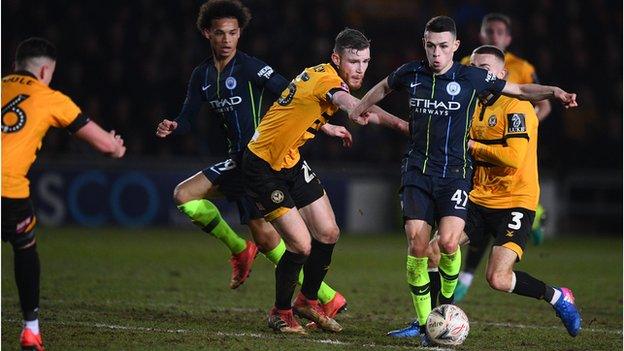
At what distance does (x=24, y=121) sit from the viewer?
21.7ft

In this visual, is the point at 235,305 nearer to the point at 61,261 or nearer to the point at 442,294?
the point at 442,294

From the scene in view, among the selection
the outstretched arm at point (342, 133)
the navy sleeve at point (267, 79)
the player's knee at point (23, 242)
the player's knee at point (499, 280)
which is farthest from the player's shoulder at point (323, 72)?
the player's knee at point (23, 242)

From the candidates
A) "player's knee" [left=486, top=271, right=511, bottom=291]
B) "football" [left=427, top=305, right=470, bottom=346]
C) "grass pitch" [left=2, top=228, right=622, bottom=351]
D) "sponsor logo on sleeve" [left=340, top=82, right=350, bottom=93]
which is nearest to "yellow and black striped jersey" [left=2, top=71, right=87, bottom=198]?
"grass pitch" [left=2, top=228, right=622, bottom=351]

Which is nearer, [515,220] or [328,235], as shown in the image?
[328,235]

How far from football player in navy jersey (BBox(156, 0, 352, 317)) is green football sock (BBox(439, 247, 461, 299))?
34.1 inches

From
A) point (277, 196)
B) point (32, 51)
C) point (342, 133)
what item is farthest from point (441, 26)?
point (32, 51)

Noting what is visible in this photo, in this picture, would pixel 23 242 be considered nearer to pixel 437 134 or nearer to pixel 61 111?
pixel 61 111

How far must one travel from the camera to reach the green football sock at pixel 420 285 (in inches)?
308

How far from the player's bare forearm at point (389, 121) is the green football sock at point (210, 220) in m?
1.89

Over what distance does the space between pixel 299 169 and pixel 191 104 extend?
135cm

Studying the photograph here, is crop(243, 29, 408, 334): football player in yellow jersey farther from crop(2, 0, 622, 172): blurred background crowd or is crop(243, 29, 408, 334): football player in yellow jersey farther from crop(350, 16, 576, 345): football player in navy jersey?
crop(2, 0, 622, 172): blurred background crowd

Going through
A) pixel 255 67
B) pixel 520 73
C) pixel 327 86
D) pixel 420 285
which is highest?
pixel 520 73

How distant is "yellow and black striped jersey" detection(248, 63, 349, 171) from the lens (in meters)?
7.91

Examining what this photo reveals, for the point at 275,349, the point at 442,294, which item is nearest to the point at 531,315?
the point at 442,294
